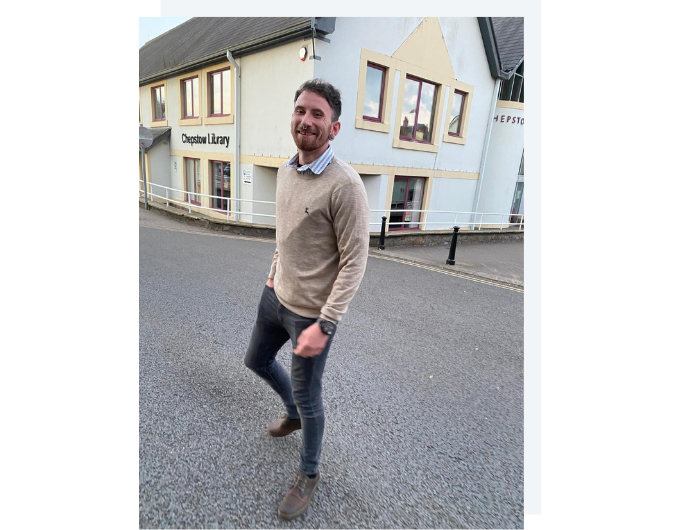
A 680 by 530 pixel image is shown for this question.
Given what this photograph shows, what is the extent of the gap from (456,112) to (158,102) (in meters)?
10.3

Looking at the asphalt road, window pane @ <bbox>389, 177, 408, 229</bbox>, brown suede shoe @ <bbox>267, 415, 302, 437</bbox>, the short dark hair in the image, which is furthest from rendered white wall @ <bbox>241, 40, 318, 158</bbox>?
brown suede shoe @ <bbox>267, 415, 302, 437</bbox>

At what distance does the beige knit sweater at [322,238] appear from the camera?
143 centimetres

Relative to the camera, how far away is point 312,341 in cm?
148

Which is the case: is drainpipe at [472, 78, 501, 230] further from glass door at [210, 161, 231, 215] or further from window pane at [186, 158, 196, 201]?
window pane at [186, 158, 196, 201]

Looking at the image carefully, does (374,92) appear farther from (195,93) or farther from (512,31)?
(512,31)

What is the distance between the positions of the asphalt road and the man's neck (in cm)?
164

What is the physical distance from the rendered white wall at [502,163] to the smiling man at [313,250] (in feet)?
37.5

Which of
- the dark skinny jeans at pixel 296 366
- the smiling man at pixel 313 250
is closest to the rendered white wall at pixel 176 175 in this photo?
the dark skinny jeans at pixel 296 366

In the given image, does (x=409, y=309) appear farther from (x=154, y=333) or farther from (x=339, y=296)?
(x=339, y=296)

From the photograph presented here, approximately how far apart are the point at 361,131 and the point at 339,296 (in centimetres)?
819

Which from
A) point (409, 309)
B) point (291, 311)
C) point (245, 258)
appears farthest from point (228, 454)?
point (245, 258)

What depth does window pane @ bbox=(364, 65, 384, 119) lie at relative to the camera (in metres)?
8.37

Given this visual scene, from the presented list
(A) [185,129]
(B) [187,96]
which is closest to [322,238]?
(B) [187,96]

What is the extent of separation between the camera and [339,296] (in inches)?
57.2
